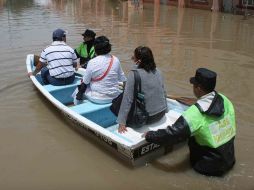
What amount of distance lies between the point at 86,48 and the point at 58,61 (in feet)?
3.51

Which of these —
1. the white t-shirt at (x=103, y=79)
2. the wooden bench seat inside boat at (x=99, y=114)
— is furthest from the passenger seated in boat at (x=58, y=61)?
the wooden bench seat inside boat at (x=99, y=114)

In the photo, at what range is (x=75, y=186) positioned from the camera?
17.1 ft

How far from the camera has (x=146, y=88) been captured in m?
5.48

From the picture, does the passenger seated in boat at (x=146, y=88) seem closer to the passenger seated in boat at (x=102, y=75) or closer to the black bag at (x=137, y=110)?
the black bag at (x=137, y=110)

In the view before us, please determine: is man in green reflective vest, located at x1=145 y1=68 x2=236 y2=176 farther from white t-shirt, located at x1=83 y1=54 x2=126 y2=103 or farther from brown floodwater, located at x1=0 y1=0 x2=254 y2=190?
white t-shirt, located at x1=83 y1=54 x2=126 y2=103

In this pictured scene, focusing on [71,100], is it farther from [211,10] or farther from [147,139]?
[211,10]

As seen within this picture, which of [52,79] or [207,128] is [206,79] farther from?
[52,79]

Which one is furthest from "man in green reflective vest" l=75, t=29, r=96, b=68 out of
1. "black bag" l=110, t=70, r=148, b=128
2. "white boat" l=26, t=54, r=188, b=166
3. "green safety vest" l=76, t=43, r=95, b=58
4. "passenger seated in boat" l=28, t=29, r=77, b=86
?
"black bag" l=110, t=70, r=148, b=128

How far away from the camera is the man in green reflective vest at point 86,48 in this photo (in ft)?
26.8

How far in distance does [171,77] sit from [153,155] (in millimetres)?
4608

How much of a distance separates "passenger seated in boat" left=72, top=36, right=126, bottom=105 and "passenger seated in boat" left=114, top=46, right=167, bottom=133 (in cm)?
85

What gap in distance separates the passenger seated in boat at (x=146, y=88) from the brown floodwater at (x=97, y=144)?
67 centimetres

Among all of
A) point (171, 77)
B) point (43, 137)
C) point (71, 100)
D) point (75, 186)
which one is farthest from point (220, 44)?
point (75, 186)

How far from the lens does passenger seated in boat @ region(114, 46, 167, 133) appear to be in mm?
5395
